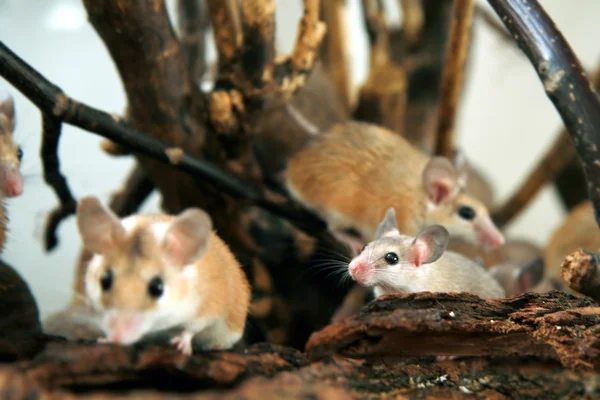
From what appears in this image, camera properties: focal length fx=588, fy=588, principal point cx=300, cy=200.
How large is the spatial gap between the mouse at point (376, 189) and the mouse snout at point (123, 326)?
1766 millimetres

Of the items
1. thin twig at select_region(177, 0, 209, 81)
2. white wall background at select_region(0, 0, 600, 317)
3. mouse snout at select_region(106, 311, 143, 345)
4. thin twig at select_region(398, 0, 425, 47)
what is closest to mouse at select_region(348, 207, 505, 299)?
mouse snout at select_region(106, 311, 143, 345)

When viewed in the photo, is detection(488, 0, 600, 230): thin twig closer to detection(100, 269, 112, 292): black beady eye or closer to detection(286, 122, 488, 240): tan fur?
detection(286, 122, 488, 240): tan fur

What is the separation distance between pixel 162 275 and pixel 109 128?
3.45ft

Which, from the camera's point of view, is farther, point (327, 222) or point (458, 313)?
point (327, 222)

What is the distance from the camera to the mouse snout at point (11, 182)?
224cm

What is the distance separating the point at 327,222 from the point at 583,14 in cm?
445

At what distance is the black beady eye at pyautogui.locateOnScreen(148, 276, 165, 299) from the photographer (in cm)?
185

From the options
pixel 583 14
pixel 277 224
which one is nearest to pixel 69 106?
pixel 277 224

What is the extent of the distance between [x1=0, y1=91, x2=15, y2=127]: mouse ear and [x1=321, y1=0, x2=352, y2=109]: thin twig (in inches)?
123

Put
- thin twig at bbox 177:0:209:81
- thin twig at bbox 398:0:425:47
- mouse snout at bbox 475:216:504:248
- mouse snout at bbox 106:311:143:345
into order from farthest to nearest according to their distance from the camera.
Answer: thin twig at bbox 398:0:425:47 < thin twig at bbox 177:0:209:81 < mouse snout at bbox 475:216:504:248 < mouse snout at bbox 106:311:143:345

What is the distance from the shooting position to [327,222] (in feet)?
11.9

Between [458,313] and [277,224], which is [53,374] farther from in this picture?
[277,224]

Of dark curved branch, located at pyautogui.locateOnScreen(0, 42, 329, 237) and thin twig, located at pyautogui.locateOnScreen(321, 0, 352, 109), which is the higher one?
thin twig, located at pyautogui.locateOnScreen(321, 0, 352, 109)

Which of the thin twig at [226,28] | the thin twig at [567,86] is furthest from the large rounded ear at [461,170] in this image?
the thin twig at [226,28]
